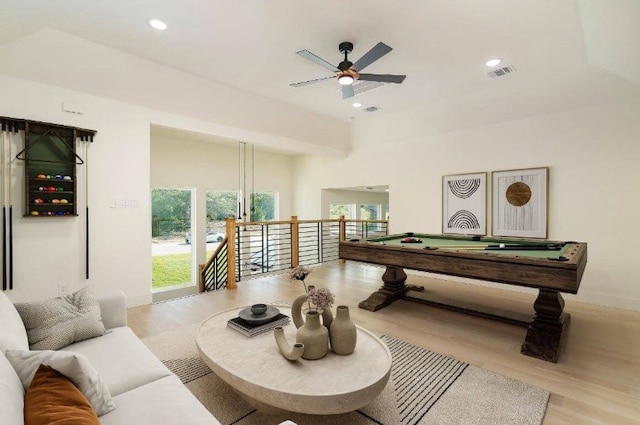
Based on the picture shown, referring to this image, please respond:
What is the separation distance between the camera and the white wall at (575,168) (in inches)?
149

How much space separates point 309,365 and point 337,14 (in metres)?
2.92

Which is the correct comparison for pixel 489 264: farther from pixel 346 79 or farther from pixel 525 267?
pixel 346 79

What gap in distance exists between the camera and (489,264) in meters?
2.78

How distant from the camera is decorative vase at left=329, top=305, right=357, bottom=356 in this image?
5.97 ft

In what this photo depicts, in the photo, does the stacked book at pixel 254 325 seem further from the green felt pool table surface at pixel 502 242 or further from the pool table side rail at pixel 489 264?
the green felt pool table surface at pixel 502 242

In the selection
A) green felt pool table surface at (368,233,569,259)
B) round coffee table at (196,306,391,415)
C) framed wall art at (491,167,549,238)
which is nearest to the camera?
round coffee table at (196,306,391,415)

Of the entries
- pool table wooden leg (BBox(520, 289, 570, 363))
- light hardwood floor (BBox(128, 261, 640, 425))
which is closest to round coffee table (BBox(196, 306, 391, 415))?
light hardwood floor (BBox(128, 261, 640, 425))

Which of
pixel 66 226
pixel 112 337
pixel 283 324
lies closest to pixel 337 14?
pixel 283 324

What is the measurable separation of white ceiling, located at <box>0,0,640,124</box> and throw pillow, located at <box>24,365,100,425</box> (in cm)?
289

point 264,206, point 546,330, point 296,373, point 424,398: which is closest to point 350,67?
point 296,373

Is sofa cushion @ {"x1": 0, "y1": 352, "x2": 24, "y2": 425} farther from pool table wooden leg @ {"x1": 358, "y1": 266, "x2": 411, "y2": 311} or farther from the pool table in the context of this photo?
pool table wooden leg @ {"x1": 358, "y1": 266, "x2": 411, "y2": 311}

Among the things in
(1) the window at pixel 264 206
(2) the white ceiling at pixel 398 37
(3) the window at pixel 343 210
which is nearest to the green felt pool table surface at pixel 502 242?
(2) the white ceiling at pixel 398 37

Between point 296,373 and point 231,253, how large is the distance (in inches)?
137

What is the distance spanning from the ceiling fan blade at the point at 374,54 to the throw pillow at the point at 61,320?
2981 millimetres
